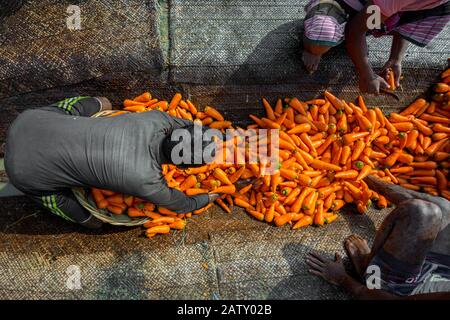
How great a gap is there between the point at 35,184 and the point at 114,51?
56.3 inches

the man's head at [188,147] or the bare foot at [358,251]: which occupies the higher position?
the man's head at [188,147]

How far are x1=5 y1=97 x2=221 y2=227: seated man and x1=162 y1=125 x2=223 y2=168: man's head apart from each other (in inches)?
0.4

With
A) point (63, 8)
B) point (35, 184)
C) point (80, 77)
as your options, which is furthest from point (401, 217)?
point (63, 8)

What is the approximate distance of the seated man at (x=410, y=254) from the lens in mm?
2307

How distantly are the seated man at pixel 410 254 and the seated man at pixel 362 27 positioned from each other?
1232mm

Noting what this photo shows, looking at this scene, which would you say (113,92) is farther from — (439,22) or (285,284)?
(439,22)

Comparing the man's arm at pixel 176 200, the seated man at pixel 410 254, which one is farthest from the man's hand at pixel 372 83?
the man's arm at pixel 176 200

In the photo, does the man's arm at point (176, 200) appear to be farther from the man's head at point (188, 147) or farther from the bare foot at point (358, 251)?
the bare foot at point (358, 251)

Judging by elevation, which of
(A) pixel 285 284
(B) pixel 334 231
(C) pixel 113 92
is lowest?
(A) pixel 285 284

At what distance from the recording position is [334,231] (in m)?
3.42

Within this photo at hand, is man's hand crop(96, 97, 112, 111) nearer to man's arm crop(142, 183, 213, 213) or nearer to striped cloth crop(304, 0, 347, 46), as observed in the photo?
man's arm crop(142, 183, 213, 213)

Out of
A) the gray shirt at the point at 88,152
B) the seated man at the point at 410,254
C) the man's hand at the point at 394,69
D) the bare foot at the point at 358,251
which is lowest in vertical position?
the bare foot at the point at 358,251

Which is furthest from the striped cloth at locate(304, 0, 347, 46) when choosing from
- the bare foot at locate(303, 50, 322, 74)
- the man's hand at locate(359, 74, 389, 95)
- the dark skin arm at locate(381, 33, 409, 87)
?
the dark skin arm at locate(381, 33, 409, 87)

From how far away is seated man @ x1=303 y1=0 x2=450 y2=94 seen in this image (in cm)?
289
